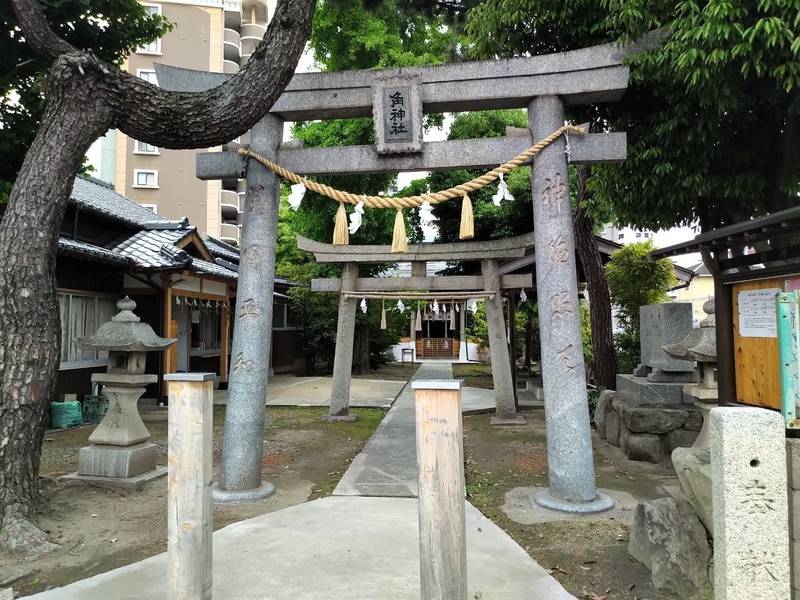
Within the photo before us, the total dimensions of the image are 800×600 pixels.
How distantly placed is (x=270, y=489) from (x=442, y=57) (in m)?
14.4

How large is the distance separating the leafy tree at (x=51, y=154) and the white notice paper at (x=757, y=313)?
475 centimetres

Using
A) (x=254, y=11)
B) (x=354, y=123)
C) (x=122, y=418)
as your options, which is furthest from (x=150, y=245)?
(x=254, y=11)

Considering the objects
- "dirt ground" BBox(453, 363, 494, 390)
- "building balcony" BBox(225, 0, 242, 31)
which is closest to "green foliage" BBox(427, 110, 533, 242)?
"dirt ground" BBox(453, 363, 494, 390)

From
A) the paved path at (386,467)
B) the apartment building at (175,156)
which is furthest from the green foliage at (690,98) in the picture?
the apartment building at (175,156)

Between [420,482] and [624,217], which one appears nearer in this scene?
[420,482]

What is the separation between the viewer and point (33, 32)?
15.7 ft

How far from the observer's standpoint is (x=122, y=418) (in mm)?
5852

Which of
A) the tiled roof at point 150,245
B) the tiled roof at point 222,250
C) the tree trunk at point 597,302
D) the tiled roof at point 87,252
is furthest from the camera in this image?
the tiled roof at point 222,250

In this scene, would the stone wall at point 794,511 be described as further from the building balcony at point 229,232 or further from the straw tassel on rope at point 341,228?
the building balcony at point 229,232

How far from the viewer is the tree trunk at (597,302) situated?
1053 cm

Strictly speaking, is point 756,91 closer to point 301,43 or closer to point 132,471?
point 301,43

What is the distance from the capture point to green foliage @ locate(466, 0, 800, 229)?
15.4 feet

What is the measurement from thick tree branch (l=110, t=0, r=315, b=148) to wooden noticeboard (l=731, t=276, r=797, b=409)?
471 cm

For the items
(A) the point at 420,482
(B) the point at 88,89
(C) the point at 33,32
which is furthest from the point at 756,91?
(C) the point at 33,32
